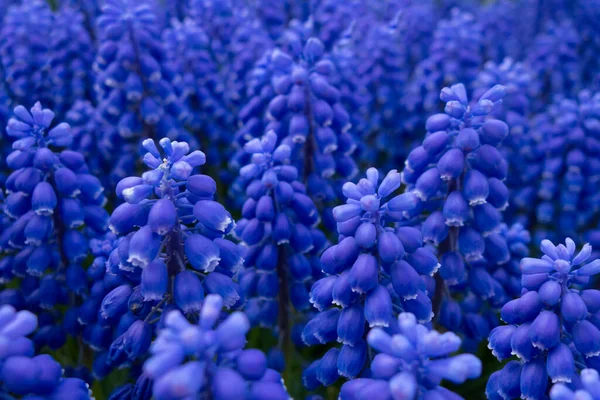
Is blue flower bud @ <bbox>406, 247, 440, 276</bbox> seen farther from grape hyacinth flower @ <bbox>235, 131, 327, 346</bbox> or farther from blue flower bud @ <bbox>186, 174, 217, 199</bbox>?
blue flower bud @ <bbox>186, 174, 217, 199</bbox>

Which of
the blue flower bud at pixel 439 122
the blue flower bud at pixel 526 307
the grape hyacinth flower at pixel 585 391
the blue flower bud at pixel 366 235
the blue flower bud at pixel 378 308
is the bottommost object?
the grape hyacinth flower at pixel 585 391

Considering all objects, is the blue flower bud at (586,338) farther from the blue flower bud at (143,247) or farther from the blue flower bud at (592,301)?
the blue flower bud at (143,247)

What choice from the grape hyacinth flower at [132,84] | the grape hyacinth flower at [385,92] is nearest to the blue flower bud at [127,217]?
the grape hyacinth flower at [132,84]

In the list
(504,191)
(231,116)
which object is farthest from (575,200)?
(231,116)

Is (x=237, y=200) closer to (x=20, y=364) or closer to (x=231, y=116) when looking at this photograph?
(x=231, y=116)

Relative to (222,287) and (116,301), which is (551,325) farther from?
(116,301)

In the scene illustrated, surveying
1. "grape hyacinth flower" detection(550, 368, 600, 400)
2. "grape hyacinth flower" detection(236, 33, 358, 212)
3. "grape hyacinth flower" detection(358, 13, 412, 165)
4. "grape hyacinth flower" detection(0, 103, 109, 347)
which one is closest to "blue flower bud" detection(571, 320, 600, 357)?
"grape hyacinth flower" detection(550, 368, 600, 400)
